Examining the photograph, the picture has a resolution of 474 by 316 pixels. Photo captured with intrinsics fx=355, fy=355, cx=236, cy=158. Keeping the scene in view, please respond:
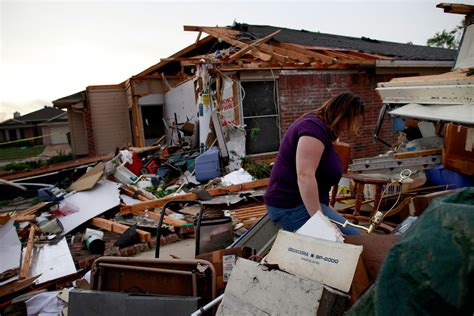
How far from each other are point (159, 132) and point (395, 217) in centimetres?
1268

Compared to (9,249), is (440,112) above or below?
above

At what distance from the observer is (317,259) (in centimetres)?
195

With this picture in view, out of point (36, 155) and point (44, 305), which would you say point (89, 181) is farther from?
point (36, 155)

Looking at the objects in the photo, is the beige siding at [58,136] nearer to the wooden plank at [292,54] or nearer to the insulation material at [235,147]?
the wooden plank at [292,54]

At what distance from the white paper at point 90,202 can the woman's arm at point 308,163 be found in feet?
15.6

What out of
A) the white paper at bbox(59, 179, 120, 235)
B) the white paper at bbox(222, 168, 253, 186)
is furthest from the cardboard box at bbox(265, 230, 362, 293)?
the white paper at bbox(222, 168, 253, 186)

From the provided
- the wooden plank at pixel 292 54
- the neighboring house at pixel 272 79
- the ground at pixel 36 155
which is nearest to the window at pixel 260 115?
the neighboring house at pixel 272 79

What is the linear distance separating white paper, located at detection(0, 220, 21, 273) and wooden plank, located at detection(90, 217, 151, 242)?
64.4 inches

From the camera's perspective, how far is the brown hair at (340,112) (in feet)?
8.32

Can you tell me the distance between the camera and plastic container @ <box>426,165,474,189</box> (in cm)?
449

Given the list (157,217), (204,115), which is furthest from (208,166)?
(157,217)

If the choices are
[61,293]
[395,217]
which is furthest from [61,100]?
[395,217]

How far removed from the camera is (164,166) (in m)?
8.91

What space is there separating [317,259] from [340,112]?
1.10 meters
